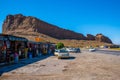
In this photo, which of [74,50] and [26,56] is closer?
[26,56]

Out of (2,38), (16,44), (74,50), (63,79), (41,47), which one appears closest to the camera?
(63,79)

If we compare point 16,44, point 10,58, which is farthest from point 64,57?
point 10,58

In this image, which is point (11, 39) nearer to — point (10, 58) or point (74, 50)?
point (10, 58)

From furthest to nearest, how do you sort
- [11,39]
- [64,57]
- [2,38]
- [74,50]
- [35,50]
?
[74,50] < [35,50] < [64,57] < [11,39] < [2,38]

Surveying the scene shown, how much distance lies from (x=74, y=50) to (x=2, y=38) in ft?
170

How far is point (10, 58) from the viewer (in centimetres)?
2816

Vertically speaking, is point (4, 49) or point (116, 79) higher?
point (4, 49)

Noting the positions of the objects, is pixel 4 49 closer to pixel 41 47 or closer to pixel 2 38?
pixel 2 38

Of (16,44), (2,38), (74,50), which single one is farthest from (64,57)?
(74,50)

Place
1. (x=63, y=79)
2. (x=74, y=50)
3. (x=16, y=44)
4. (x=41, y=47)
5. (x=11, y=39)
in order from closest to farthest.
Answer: (x=63, y=79)
(x=11, y=39)
(x=16, y=44)
(x=41, y=47)
(x=74, y=50)

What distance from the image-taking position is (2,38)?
82.9 feet

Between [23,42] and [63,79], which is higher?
[23,42]

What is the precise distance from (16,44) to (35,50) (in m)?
13.8

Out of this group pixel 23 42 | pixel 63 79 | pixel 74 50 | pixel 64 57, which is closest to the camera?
pixel 63 79
